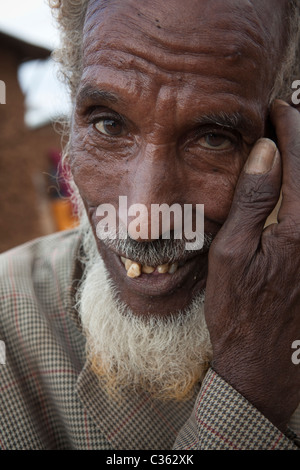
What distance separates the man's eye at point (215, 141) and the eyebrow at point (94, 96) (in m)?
0.38

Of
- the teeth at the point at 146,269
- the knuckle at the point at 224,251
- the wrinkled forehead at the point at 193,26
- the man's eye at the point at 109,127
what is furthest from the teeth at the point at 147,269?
the wrinkled forehead at the point at 193,26

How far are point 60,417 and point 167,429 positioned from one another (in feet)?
1.74

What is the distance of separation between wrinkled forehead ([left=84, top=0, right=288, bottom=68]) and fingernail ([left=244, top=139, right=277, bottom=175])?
362 mm

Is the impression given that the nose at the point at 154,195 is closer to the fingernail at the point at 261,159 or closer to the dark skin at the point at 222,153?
the dark skin at the point at 222,153

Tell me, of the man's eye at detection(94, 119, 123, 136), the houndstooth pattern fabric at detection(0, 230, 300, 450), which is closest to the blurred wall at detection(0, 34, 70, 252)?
the houndstooth pattern fabric at detection(0, 230, 300, 450)

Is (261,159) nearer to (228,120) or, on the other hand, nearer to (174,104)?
(228,120)

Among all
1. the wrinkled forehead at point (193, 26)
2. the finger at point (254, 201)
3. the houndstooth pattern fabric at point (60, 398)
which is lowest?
the houndstooth pattern fabric at point (60, 398)

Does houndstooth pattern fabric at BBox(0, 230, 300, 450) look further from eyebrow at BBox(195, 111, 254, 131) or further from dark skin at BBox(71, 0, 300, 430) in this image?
eyebrow at BBox(195, 111, 254, 131)

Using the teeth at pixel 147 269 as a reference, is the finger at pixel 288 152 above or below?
above

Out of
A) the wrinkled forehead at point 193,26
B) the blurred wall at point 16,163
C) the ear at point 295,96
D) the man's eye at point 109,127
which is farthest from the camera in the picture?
the blurred wall at point 16,163

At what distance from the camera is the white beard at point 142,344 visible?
1.86 meters

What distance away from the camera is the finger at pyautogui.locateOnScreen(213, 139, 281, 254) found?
1.64 metres
